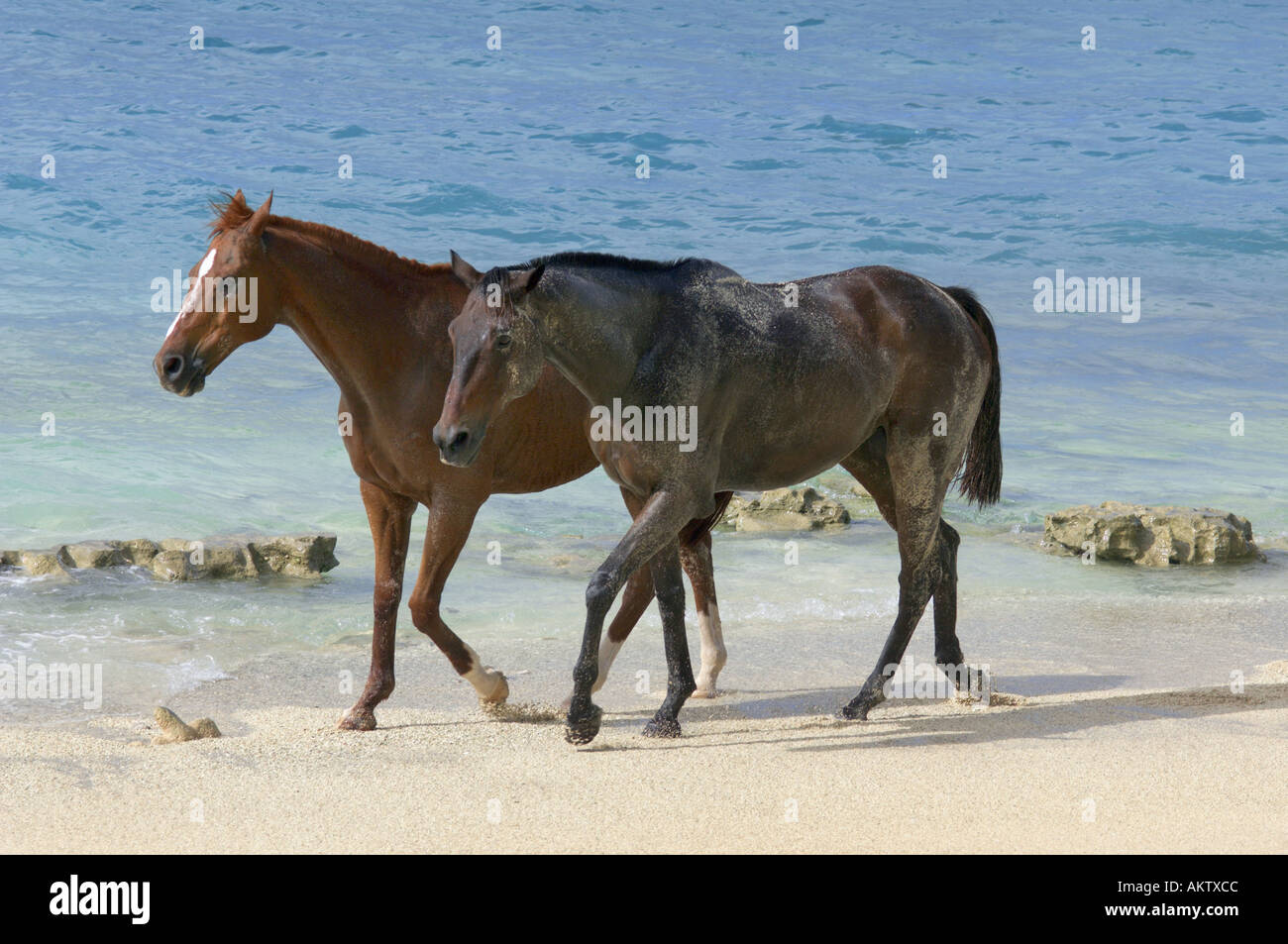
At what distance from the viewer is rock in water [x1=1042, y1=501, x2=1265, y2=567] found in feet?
29.0

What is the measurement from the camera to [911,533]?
567cm

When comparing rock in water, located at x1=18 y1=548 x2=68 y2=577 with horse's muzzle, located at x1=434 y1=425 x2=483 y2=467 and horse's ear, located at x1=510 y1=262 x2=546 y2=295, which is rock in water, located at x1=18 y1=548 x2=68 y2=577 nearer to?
horse's muzzle, located at x1=434 y1=425 x2=483 y2=467

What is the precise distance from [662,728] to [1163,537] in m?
4.85

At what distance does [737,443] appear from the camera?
206 inches

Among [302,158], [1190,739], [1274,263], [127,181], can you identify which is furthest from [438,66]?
[1190,739]

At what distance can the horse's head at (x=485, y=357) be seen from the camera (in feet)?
14.7

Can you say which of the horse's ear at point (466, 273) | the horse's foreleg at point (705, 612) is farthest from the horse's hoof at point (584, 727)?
the horse's ear at point (466, 273)

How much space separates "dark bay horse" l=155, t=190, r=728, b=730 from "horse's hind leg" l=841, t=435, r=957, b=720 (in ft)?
4.22

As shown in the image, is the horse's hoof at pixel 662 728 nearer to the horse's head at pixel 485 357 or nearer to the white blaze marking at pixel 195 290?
the horse's head at pixel 485 357

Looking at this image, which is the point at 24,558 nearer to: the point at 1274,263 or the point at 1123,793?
the point at 1123,793

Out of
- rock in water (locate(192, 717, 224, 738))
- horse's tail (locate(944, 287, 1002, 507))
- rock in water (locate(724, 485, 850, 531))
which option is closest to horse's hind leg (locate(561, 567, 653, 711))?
rock in water (locate(192, 717, 224, 738))

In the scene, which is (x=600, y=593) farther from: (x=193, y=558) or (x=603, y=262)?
(x=193, y=558)

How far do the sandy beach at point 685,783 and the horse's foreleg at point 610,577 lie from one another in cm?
14

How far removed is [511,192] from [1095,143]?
12.7 m
